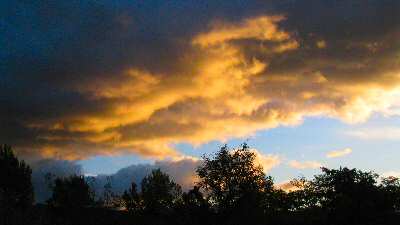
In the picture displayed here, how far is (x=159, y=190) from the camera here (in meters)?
132

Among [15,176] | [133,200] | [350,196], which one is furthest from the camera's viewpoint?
[133,200]

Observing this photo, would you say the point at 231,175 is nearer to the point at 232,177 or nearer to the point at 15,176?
the point at 232,177

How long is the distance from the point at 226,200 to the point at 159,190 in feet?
193

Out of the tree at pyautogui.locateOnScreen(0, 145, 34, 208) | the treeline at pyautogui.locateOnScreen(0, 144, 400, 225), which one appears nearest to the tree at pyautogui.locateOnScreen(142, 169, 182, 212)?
the treeline at pyautogui.locateOnScreen(0, 144, 400, 225)

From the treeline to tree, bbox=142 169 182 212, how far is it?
27 cm

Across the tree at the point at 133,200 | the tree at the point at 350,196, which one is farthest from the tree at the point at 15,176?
the tree at the point at 350,196

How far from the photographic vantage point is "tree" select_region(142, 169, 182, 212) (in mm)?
128625

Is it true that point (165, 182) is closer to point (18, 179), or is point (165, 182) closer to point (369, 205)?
point (18, 179)

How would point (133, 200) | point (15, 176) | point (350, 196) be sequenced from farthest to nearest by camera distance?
point (133, 200) → point (15, 176) → point (350, 196)

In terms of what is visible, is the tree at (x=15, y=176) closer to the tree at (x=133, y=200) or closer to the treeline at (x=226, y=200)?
the treeline at (x=226, y=200)

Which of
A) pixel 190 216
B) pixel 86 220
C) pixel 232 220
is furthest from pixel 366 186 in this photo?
pixel 86 220

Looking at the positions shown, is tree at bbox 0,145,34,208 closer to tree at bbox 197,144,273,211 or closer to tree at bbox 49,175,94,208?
tree at bbox 49,175,94,208

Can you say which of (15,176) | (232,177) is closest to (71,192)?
(15,176)

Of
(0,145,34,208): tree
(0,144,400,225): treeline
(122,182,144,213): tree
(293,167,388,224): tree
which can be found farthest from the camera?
(122,182,144,213): tree
